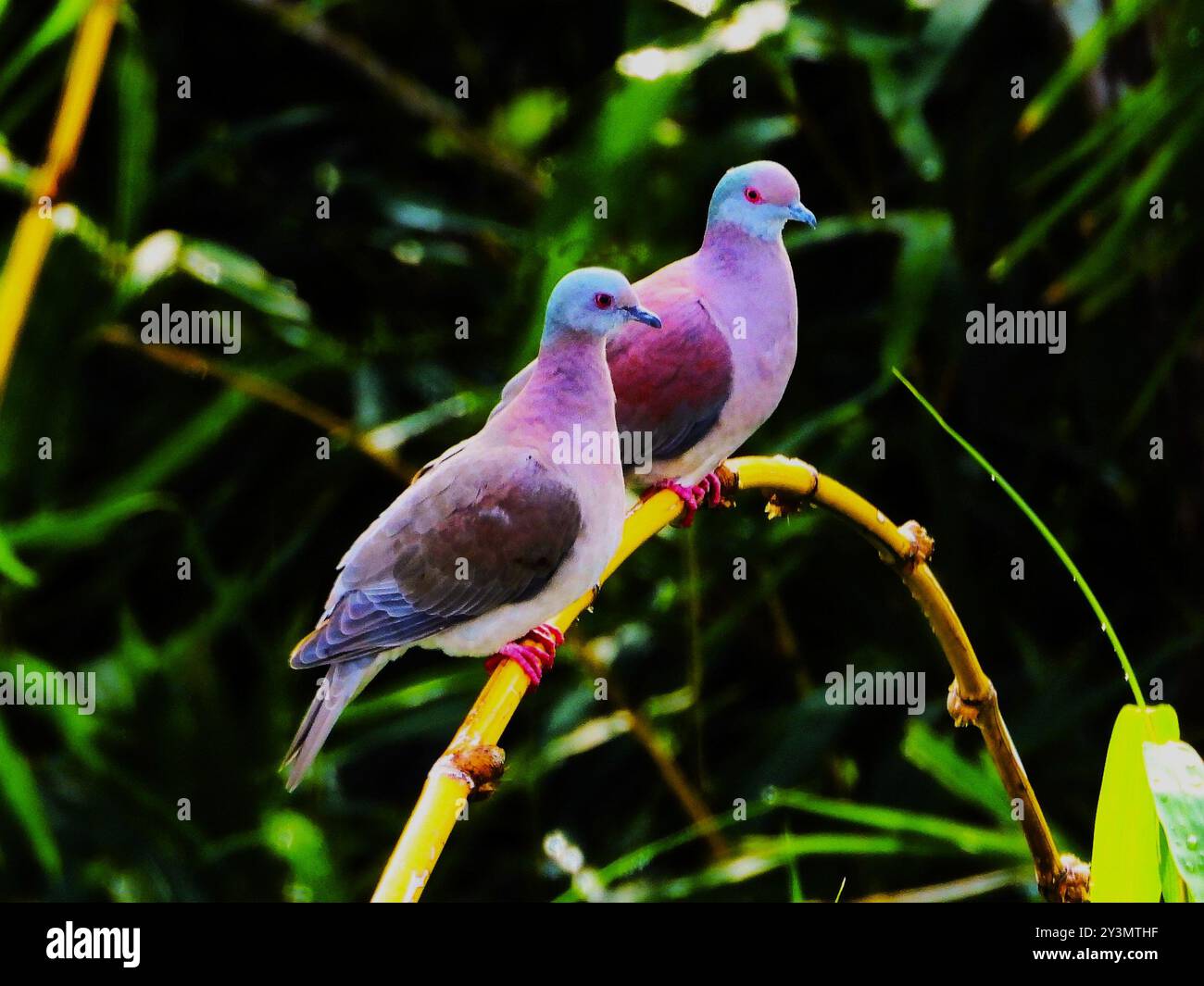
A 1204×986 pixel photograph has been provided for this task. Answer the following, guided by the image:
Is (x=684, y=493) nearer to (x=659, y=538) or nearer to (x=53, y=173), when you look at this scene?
(x=659, y=538)

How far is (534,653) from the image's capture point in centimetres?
111

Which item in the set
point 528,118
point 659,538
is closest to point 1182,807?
point 659,538

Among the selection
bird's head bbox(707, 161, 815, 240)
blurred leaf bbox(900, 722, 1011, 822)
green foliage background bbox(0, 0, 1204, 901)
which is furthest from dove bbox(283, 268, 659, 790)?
green foliage background bbox(0, 0, 1204, 901)

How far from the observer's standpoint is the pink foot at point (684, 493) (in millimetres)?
1222

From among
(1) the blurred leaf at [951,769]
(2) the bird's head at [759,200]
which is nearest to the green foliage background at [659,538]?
(1) the blurred leaf at [951,769]

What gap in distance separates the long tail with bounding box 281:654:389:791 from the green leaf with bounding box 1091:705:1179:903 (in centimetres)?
43

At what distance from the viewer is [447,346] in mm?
2078

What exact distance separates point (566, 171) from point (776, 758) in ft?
2.45

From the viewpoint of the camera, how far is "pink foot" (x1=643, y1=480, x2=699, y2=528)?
48.1 inches

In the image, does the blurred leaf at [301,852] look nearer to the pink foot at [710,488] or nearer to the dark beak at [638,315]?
the pink foot at [710,488]

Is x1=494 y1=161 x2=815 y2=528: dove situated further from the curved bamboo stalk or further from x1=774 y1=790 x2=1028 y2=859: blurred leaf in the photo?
x1=774 y1=790 x2=1028 y2=859: blurred leaf

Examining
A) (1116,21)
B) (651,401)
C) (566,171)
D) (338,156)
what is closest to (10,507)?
(338,156)

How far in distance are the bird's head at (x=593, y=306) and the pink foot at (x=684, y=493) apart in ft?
0.88

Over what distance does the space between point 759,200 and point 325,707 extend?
18.2 inches
